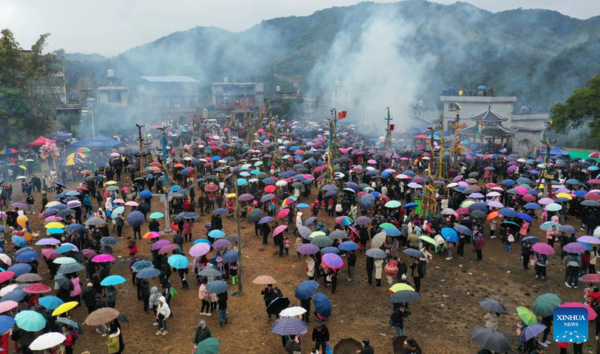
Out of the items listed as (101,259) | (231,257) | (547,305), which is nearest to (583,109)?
(547,305)

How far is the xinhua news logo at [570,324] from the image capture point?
664 centimetres

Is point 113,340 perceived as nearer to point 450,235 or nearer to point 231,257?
point 231,257

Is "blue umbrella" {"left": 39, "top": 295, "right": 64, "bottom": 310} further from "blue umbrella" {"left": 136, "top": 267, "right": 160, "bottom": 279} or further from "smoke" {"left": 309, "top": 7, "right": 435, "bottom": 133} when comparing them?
"smoke" {"left": 309, "top": 7, "right": 435, "bottom": 133}

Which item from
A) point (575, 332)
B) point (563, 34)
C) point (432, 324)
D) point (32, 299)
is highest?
point (563, 34)

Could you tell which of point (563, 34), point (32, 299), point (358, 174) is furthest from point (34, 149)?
point (563, 34)

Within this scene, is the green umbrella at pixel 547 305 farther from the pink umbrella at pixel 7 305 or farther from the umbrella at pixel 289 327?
the pink umbrella at pixel 7 305

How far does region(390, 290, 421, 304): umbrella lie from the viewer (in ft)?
34.3

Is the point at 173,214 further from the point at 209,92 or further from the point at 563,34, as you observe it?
the point at 563,34

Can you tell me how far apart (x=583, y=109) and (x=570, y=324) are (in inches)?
1220

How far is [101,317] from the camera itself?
9.60 m

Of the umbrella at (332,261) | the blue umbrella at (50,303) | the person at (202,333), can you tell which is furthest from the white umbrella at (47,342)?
the umbrella at (332,261)

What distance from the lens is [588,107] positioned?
1250 inches

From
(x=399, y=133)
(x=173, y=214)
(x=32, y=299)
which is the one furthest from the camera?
(x=399, y=133)

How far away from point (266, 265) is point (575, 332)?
34.7ft
